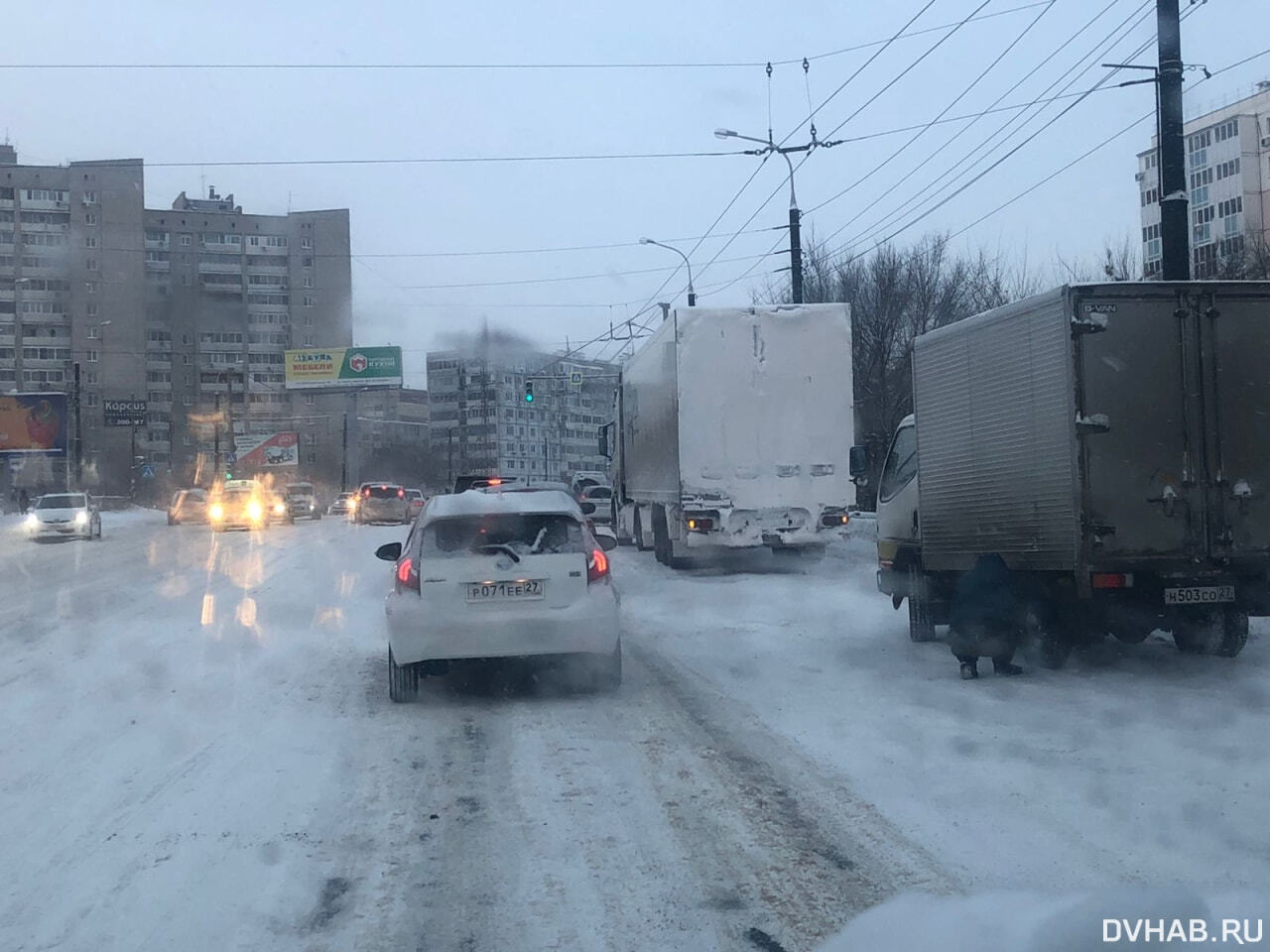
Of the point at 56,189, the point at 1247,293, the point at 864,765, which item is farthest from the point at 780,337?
the point at 56,189

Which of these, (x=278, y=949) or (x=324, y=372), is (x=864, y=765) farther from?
(x=324, y=372)

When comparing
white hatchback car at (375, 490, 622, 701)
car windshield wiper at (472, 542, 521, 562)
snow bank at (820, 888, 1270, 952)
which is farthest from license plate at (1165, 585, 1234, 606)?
snow bank at (820, 888, 1270, 952)

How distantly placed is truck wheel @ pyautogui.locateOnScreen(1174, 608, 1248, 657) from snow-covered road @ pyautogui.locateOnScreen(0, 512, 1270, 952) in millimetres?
165

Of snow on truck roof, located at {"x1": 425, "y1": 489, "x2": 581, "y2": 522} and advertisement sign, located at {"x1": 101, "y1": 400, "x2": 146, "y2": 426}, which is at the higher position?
advertisement sign, located at {"x1": 101, "y1": 400, "x2": 146, "y2": 426}

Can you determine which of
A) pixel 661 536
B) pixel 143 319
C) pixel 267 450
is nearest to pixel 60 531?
pixel 143 319

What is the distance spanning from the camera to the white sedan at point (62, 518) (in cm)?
3975

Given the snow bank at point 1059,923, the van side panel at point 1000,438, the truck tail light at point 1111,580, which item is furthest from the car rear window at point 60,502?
the snow bank at point 1059,923

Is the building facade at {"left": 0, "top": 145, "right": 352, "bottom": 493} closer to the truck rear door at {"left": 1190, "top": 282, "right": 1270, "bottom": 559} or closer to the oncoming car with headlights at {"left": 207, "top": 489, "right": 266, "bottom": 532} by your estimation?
the oncoming car with headlights at {"left": 207, "top": 489, "right": 266, "bottom": 532}

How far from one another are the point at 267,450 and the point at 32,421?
902 inches

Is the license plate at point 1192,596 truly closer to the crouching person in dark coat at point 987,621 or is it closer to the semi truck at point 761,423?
the crouching person in dark coat at point 987,621

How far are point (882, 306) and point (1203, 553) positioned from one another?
3289 centimetres

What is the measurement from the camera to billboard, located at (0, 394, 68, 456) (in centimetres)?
6638

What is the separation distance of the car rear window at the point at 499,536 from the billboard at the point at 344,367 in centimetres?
7800

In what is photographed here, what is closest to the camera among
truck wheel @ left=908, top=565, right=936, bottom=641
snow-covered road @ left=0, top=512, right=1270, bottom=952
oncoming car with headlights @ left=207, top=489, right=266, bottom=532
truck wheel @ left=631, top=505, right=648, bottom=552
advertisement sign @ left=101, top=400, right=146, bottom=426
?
snow-covered road @ left=0, top=512, right=1270, bottom=952
